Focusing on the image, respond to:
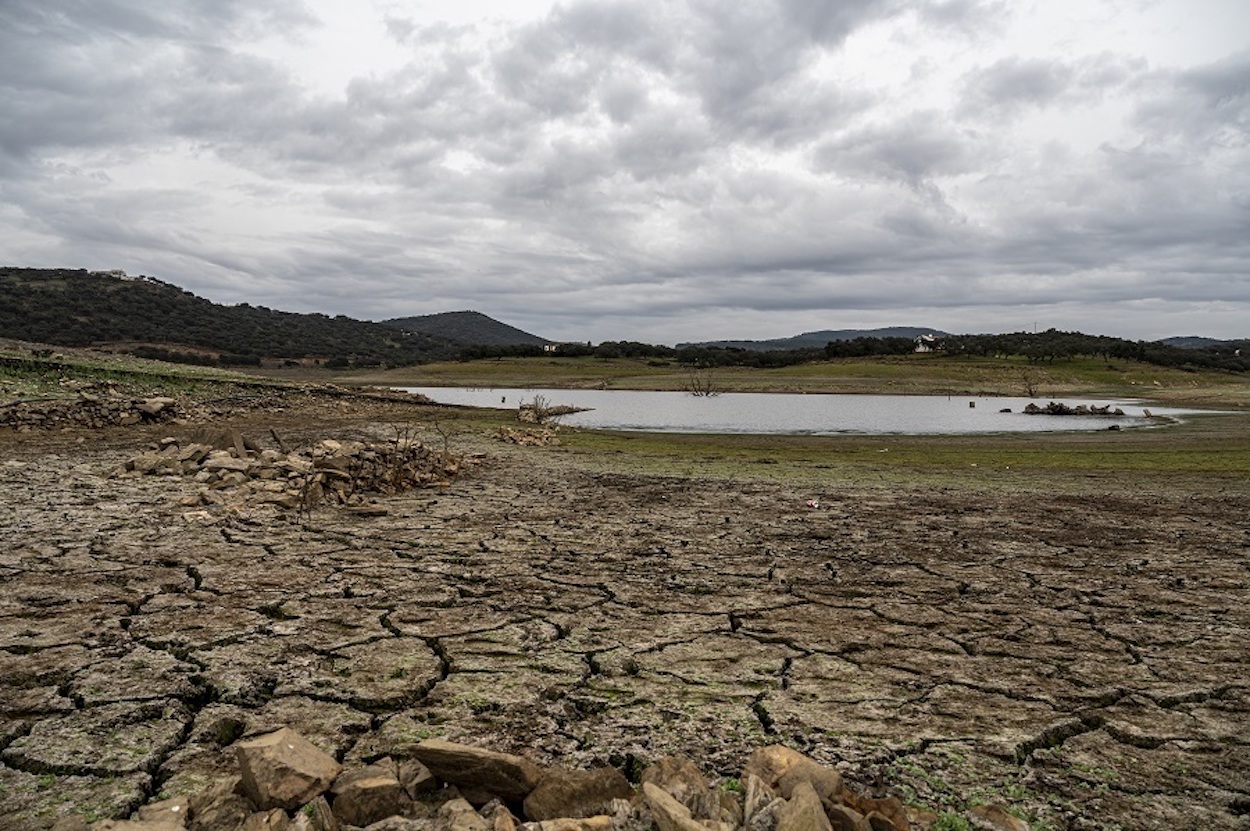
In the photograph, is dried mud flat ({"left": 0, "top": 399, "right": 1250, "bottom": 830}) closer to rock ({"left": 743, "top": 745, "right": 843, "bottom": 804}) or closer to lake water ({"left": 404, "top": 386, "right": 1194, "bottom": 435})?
→ rock ({"left": 743, "top": 745, "right": 843, "bottom": 804})

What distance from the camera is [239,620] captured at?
18.5ft

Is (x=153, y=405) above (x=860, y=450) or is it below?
Result: above

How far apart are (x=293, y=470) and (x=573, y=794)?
32.5ft

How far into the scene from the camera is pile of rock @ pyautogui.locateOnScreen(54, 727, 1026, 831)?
9.10 feet

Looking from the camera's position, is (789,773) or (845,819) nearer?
(845,819)

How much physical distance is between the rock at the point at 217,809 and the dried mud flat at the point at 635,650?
0.43 meters

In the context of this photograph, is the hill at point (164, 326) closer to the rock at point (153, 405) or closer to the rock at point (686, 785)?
the rock at point (153, 405)

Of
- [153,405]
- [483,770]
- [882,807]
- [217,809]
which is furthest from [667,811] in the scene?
[153,405]

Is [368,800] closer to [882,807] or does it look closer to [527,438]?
[882,807]

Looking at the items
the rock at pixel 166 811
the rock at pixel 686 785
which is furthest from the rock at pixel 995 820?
the rock at pixel 166 811

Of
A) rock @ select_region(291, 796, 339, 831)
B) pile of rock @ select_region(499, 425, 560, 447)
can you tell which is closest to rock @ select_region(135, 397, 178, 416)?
pile of rock @ select_region(499, 425, 560, 447)

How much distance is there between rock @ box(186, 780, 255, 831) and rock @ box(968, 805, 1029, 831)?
119 inches

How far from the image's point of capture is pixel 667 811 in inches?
107

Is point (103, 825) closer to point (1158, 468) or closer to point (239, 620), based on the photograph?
point (239, 620)
